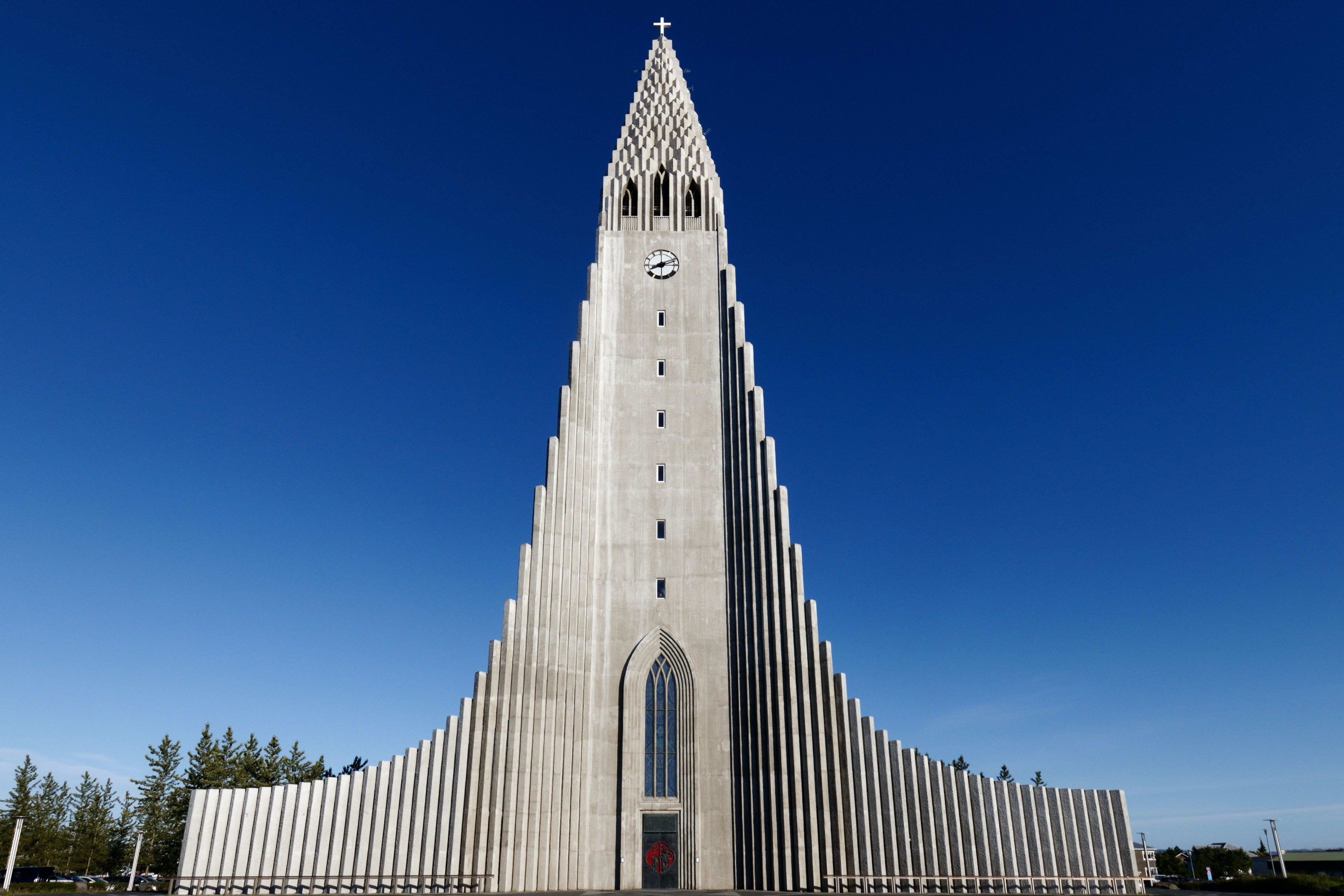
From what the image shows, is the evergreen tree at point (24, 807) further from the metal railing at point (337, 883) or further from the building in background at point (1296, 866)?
the building in background at point (1296, 866)

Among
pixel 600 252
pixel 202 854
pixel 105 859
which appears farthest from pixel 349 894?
pixel 105 859

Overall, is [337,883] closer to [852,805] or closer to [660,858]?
[660,858]

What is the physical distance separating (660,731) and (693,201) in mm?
24200

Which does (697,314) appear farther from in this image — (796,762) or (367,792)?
(367,792)

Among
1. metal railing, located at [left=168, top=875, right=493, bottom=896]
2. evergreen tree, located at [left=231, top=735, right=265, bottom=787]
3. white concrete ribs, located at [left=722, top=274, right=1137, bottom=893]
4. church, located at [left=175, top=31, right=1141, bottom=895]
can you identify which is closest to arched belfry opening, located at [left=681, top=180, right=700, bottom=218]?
church, located at [left=175, top=31, right=1141, bottom=895]

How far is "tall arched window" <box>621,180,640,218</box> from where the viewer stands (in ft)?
126

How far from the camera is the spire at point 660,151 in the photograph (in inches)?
1511

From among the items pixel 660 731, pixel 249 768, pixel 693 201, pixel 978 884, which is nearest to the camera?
pixel 978 884

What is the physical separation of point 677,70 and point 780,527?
27293mm

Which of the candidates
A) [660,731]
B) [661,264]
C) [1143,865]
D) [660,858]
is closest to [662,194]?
[661,264]

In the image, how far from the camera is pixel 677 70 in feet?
143

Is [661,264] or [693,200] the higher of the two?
[693,200]

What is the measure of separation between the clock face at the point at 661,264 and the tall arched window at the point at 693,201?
2.63 m

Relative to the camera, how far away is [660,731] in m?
29.1
